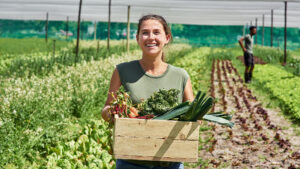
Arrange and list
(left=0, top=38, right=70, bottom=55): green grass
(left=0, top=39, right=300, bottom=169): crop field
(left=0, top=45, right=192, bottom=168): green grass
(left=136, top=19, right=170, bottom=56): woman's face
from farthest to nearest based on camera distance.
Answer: (left=0, top=38, right=70, bottom=55): green grass, (left=0, top=39, right=300, bottom=169): crop field, (left=0, top=45, right=192, bottom=168): green grass, (left=136, top=19, right=170, bottom=56): woman's face

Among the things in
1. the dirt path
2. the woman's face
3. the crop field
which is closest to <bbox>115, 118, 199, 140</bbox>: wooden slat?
the woman's face

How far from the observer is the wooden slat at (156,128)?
Answer: 178 centimetres

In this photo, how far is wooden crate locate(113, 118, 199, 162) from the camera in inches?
70.2

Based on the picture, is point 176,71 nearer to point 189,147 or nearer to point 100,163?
point 189,147

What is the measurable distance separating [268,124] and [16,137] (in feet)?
13.6

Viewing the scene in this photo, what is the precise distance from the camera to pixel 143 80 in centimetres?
216

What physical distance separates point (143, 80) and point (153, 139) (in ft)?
1.50

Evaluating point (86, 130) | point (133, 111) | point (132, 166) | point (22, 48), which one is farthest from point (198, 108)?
point (22, 48)

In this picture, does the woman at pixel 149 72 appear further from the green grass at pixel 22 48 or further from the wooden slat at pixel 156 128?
the green grass at pixel 22 48

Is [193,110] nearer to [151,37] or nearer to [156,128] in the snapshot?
[156,128]

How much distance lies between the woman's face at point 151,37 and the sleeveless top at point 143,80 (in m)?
0.13

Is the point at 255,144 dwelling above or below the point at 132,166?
→ below

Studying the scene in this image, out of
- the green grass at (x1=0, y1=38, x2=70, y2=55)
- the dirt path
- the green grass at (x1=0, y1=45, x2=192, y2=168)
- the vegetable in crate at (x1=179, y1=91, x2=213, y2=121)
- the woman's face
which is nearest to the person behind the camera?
the vegetable in crate at (x1=179, y1=91, x2=213, y2=121)

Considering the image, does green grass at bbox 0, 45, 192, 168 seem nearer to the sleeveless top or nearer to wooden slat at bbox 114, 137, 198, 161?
the sleeveless top
